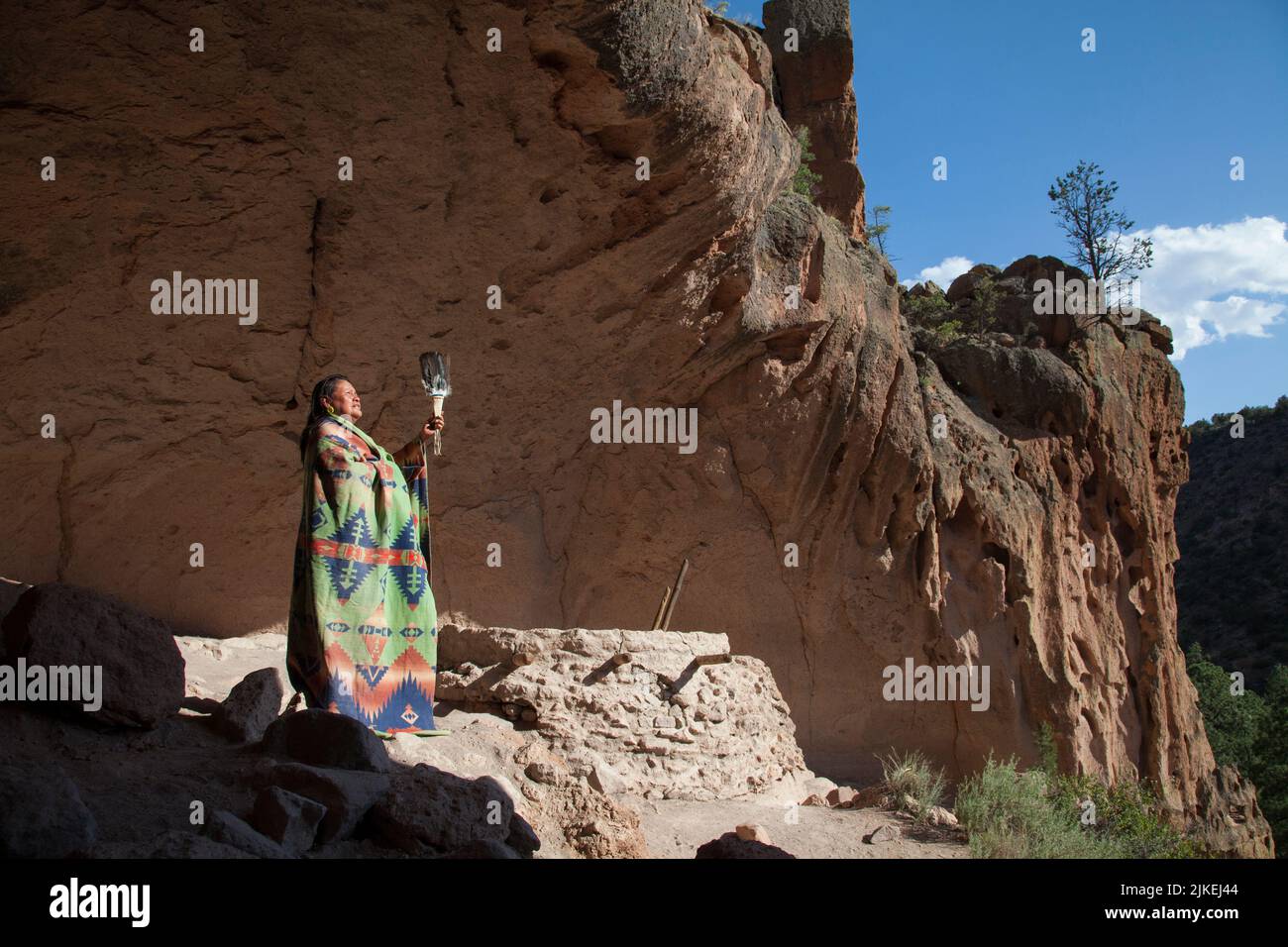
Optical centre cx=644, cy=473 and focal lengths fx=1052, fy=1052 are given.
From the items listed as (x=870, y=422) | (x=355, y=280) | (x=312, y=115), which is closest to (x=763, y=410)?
(x=870, y=422)

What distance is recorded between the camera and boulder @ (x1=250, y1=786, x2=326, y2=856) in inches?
134

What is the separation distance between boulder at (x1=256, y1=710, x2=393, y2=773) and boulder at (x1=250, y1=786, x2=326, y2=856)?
65cm

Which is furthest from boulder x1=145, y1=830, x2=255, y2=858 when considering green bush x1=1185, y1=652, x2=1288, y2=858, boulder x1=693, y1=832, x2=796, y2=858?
green bush x1=1185, y1=652, x2=1288, y2=858

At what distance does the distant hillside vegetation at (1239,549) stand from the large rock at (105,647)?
2666cm

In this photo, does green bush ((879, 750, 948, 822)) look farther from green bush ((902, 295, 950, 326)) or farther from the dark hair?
green bush ((902, 295, 950, 326))

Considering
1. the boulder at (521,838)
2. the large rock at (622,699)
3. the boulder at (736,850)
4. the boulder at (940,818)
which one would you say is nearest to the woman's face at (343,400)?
the large rock at (622,699)

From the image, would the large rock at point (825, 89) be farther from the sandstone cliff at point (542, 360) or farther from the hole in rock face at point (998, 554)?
the hole in rock face at point (998, 554)

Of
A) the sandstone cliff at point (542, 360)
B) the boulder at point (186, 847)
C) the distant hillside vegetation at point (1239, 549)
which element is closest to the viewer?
the boulder at point (186, 847)

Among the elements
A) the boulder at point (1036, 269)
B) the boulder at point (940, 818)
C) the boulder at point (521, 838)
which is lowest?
the boulder at point (940, 818)

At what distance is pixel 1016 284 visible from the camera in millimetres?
17312

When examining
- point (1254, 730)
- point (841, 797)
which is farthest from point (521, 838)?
point (1254, 730)

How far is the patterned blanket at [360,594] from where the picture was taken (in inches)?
199

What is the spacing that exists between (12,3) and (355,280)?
286 cm
